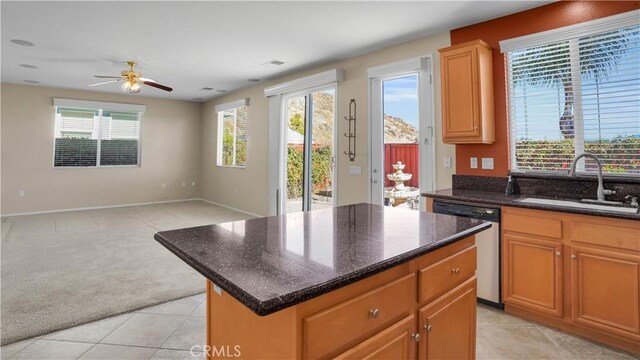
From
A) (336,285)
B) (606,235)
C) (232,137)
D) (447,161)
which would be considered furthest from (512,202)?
(232,137)

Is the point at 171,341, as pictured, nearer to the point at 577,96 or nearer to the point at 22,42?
the point at 577,96

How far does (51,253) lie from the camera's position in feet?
13.0

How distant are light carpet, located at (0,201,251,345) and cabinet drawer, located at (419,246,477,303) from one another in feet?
7.59

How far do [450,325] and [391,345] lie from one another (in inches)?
→ 17.6

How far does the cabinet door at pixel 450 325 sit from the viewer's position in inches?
51.4

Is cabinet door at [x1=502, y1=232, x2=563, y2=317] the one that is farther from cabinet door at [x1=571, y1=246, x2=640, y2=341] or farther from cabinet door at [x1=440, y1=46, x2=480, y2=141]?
cabinet door at [x1=440, y1=46, x2=480, y2=141]

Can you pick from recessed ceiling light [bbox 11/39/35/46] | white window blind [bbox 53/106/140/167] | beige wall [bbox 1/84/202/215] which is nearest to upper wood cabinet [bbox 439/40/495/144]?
recessed ceiling light [bbox 11/39/35/46]

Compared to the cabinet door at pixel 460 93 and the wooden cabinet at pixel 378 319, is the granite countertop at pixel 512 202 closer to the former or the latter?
the cabinet door at pixel 460 93

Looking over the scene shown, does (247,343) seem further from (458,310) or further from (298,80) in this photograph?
(298,80)

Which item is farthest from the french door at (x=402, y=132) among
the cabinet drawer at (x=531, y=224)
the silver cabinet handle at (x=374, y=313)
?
the silver cabinet handle at (x=374, y=313)

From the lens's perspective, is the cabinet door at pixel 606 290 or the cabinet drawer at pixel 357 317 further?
the cabinet door at pixel 606 290

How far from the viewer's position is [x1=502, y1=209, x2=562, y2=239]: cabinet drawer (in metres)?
2.24

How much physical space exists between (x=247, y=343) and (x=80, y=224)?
5.96 metres

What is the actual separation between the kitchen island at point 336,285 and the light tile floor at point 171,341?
0.82 meters
